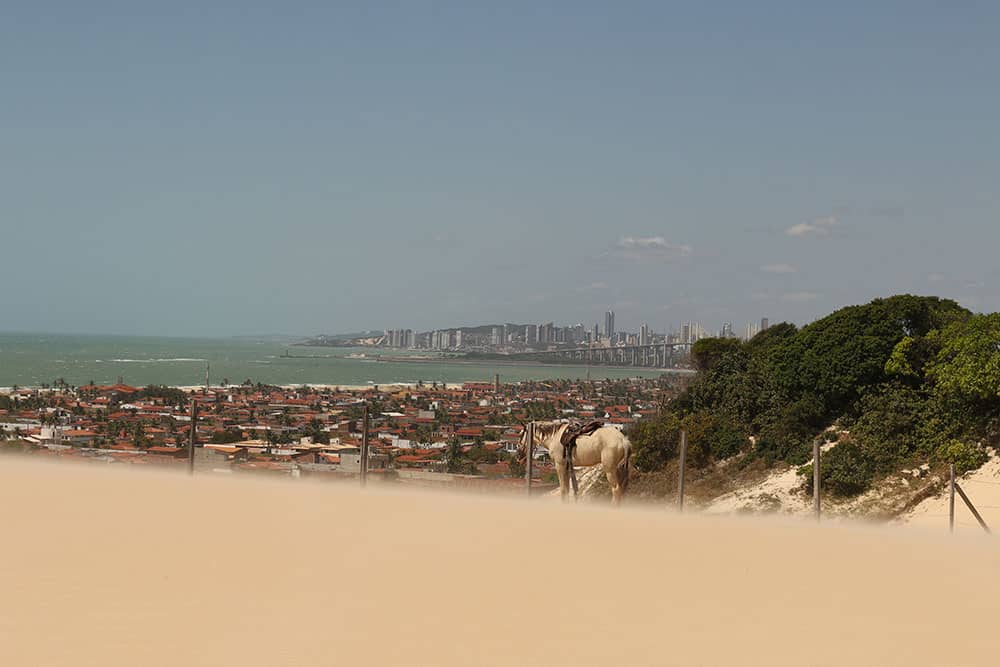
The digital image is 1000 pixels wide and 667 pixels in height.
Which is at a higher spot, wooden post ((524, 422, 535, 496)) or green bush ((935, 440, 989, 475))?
wooden post ((524, 422, 535, 496))

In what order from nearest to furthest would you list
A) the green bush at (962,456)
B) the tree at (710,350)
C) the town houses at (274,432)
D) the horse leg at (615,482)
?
the town houses at (274,432), the horse leg at (615,482), the green bush at (962,456), the tree at (710,350)

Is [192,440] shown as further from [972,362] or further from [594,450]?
[972,362]

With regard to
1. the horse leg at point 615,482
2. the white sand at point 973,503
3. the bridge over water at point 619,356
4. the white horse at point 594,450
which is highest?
the bridge over water at point 619,356

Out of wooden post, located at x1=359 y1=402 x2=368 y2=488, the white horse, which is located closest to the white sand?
the white horse

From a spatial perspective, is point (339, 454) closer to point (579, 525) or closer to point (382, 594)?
point (579, 525)

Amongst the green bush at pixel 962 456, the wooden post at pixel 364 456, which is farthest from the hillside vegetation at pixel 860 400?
the wooden post at pixel 364 456

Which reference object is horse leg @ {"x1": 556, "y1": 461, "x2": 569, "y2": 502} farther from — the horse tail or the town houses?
the horse tail

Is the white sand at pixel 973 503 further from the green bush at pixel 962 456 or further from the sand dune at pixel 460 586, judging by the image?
the sand dune at pixel 460 586
